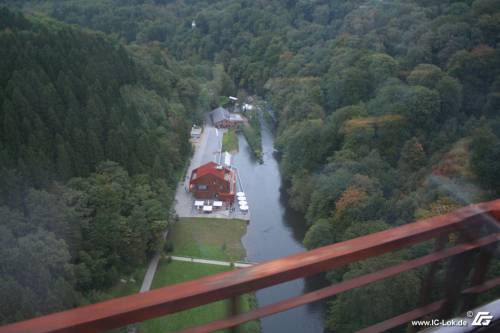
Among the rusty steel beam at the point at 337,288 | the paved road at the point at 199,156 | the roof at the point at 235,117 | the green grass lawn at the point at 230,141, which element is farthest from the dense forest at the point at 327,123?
the green grass lawn at the point at 230,141

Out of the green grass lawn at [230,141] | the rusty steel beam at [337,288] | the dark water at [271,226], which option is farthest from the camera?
the green grass lawn at [230,141]

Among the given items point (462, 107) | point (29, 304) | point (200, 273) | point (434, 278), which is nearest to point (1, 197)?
point (29, 304)

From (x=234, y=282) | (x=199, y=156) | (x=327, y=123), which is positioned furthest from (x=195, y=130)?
(x=234, y=282)

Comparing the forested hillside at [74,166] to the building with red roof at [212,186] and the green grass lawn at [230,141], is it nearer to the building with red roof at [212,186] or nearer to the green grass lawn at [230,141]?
the building with red roof at [212,186]

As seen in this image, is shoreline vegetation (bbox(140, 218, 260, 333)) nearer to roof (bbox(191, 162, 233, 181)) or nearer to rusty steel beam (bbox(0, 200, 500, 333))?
roof (bbox(191, 162, 233, 181))

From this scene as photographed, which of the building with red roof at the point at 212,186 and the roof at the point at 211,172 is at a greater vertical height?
Answer: the roof at the point at 211,172

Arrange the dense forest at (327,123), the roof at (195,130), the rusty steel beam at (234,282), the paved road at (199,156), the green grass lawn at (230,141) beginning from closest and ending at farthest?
the rusty steel beam at (234,282), the dense forest at (327,123), the paved road at (199,156), the green grass lawn at (230,141), the roof at (195,130)

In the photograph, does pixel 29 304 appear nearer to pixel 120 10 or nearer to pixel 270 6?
pixel 270 6

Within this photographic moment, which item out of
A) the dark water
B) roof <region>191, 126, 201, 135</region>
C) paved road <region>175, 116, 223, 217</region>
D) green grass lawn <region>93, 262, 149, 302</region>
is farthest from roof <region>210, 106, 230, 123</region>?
green grass lawn <region>93, 262, 149, 302</region>

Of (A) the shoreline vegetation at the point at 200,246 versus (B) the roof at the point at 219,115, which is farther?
(B) the roof at the point at 219,115
